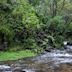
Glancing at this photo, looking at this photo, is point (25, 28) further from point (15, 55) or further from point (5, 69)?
point (5, 69)

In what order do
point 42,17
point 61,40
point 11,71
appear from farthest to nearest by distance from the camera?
point 42,17 → point 61,40 → point 11,71

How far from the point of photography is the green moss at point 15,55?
23087 millimetres

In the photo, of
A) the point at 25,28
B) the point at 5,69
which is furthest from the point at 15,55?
the point at 5,69

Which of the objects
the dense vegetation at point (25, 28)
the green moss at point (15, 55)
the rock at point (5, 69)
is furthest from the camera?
the dense vegetation at point (25, 28)

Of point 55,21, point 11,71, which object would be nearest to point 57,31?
point 55,21

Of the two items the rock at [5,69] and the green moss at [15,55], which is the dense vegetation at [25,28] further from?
the rock at [5,69]

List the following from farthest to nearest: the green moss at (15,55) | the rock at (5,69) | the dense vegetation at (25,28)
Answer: the dense vegetation at (25,28), the green moss at (15,55), the rock at (5,69)

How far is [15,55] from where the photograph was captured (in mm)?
24188

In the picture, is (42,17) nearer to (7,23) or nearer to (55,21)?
(55,21)

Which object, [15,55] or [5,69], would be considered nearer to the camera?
[5,69]

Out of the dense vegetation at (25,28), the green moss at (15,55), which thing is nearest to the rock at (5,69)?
the green moss at (15,55)

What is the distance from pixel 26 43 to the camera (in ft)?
92.4

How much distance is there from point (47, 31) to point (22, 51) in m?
10.2

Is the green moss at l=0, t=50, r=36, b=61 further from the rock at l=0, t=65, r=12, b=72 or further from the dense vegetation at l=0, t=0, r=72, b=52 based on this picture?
the rock at l=0, t=65, r=12, b=72
